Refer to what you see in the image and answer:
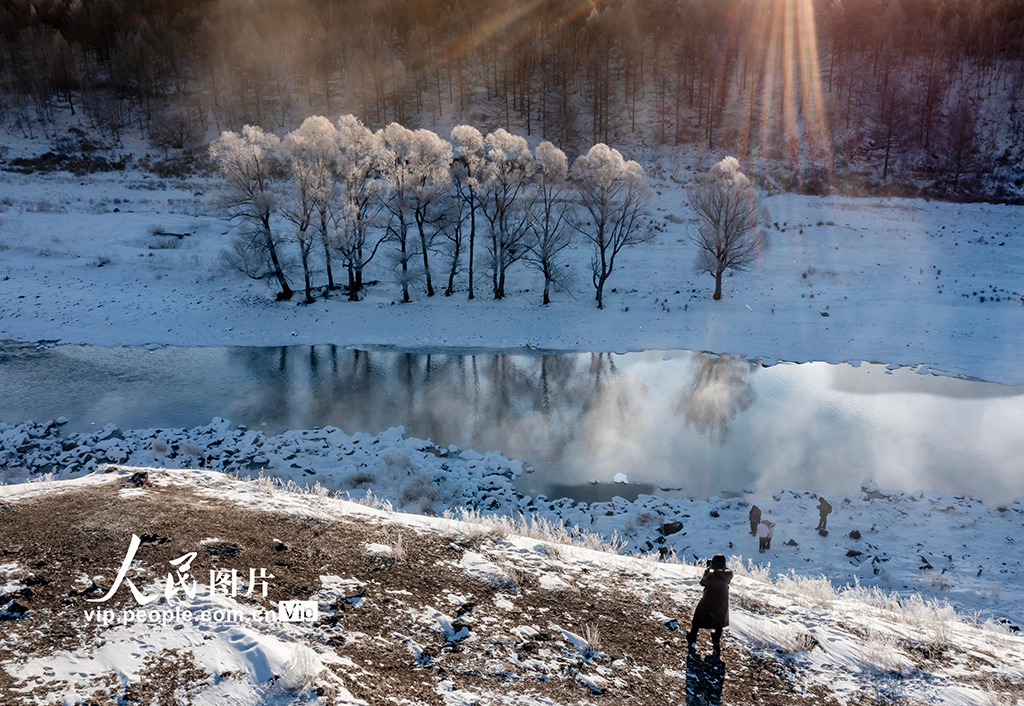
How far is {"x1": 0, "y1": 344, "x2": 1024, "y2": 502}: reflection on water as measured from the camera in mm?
17344

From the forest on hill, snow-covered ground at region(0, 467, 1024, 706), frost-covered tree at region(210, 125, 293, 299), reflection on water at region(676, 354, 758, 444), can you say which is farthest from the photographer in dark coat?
the forest on hill

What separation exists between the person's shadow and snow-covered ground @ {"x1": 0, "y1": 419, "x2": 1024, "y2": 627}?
415 cm

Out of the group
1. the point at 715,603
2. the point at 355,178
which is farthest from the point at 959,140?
the point at 715,603

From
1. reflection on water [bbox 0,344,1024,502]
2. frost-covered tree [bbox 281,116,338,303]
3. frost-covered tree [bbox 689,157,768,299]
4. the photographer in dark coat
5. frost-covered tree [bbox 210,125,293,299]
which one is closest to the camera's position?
the photographer in dark coat

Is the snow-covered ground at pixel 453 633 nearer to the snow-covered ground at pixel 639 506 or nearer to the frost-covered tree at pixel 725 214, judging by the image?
the snow-covered ground at pixel 639 506

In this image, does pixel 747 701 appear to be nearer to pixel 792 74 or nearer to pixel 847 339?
pixel 847 339

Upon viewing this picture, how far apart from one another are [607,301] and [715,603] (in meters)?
27.4

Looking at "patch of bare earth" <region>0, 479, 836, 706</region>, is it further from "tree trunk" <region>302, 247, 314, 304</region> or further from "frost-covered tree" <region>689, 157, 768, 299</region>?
"frost-covered tree" <region>689, 157, 768, 299</region>

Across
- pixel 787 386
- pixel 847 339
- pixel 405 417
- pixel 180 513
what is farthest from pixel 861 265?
pixel 180 513

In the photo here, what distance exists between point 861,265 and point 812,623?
35259mm

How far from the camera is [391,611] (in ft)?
23.7

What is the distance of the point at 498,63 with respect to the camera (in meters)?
77.2

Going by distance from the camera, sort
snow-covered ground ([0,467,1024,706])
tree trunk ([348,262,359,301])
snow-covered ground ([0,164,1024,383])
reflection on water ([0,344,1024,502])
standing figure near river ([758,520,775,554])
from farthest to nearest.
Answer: tree trunk ([348,262,359,301])
snow-covered ground ([0,164,1024,383])
reflection on water ([0,344,1024,502])
standing figure near river ([758,520,775,554])
snow-covered ground ([0,467,1024,706])

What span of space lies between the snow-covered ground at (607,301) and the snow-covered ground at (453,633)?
1990 centimetres
